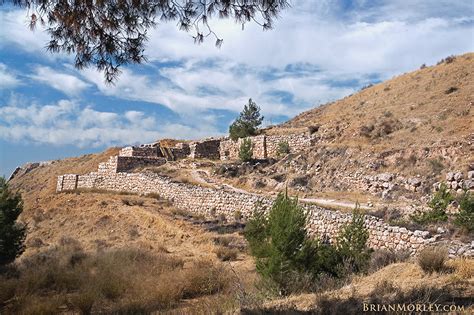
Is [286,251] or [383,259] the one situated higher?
[286,251]

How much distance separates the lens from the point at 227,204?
2005 centimetres

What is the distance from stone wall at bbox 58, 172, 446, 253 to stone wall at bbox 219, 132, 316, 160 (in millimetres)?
10974

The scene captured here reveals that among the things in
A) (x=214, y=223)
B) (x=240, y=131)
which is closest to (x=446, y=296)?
(x=214, y=223)

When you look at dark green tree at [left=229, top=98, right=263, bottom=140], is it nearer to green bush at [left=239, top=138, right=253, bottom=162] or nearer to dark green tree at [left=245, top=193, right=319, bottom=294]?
green bush at [left=239, top=138, right=253, bottom=162]

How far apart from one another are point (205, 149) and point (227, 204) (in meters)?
18.9

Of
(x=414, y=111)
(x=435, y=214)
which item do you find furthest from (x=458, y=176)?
(x=414, y=111)

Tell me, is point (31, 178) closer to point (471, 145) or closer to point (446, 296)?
point (471, 145)

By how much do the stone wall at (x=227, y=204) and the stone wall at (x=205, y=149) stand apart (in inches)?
371

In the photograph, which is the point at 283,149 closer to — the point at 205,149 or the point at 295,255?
the point at 205,149

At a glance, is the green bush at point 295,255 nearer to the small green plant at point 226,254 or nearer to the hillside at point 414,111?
the small green plant at point 226,254

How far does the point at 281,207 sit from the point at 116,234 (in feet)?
37.3

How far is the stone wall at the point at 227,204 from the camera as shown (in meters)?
12.0

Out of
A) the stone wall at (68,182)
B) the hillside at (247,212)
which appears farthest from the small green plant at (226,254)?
the stone wall at (68,182)

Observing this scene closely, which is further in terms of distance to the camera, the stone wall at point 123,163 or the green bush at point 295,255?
the stone wall at point 123,163
